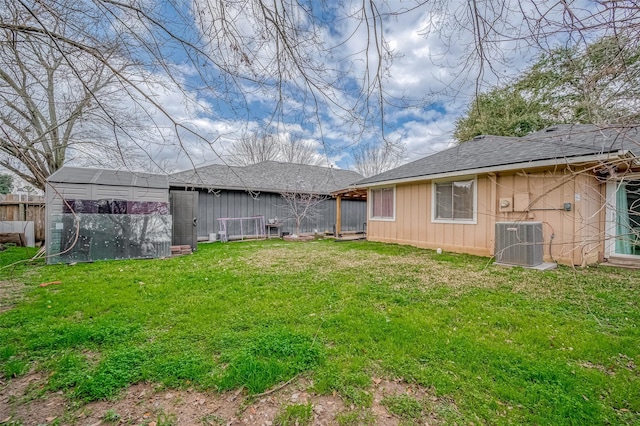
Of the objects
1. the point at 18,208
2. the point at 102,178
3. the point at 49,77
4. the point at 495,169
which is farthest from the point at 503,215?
the point at 18,208

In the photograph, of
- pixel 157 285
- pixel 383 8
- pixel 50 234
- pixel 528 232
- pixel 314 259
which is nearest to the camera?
pixel 383 8

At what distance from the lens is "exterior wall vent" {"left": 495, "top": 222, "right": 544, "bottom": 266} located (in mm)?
5453

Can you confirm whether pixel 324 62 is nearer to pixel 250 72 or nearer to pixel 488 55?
pixel 250 72

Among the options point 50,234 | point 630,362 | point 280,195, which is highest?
point 280,195

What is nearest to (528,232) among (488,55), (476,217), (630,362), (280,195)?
(476,217)

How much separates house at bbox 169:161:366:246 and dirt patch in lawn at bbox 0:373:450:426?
22.5 ft

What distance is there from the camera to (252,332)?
271 centimetres

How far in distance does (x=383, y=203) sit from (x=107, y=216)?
25.9 ft

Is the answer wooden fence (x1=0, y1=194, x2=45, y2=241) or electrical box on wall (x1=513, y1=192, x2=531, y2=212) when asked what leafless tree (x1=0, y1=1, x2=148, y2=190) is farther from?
electrical box on wall (x1=513, y1=192, x2=531, y2=212)

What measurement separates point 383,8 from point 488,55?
2.83ft

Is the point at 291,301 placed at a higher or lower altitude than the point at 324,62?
lower

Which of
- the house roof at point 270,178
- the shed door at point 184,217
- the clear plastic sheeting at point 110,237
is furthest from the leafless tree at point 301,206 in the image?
the clear plastic sheeting at point 110,237

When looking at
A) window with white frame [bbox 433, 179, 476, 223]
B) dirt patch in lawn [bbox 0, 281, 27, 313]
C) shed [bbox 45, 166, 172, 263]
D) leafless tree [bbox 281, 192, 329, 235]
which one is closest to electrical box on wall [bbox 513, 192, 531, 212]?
window with white frame [bbox 433, 179, 476, 223]

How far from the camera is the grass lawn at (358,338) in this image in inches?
74.5
